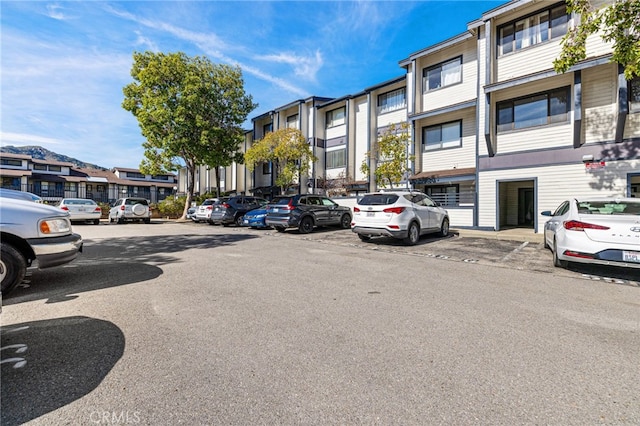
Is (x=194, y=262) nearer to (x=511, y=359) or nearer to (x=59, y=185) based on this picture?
(x=511, y=359)

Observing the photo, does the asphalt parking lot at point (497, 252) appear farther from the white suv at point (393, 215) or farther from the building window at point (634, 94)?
the building window at point (634, 94)

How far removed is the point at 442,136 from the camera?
16.9 metres

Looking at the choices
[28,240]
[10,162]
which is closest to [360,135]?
[28,240]

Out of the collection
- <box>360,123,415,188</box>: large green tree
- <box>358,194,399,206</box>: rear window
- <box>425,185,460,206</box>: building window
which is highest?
<box>360,123,415,188</box>: large green tree

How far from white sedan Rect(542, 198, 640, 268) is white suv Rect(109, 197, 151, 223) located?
21.8m

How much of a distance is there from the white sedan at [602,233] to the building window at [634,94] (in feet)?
25.2

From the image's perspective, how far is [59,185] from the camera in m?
43.1

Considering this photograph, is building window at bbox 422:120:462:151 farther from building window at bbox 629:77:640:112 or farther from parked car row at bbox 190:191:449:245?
building window at bbox 629:77:640:112

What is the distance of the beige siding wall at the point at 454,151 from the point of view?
1573 centimetres

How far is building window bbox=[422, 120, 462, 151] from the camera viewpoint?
53.6ft

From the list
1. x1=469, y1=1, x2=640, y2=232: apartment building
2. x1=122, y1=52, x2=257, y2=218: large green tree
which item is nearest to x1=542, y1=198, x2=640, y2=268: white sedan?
x1=469, y1=1, x2=640, y2=232: apartment building

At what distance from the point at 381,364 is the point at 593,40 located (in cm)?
1546

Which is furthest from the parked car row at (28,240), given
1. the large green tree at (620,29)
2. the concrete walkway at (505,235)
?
the concrete walkway at (505,235)

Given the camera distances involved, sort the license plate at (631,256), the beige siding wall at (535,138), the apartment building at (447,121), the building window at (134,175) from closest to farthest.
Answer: the license plate at (631,256) < the beige siding wall at (535,138) < the apartment building at (447,121) < the building window at (134,175)
